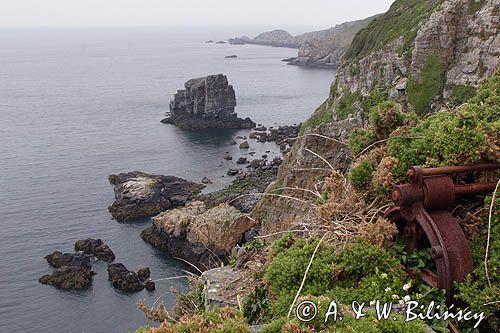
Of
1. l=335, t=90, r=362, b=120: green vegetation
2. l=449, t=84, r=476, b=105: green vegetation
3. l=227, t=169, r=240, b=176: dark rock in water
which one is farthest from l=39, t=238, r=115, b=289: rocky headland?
l=449, t=84, r=476, b=105: green vegetation

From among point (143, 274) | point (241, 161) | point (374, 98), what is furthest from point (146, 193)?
point (374, 98)

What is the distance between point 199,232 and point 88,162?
32.9 metres

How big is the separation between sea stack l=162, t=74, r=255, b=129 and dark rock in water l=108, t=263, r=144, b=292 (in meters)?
61.3

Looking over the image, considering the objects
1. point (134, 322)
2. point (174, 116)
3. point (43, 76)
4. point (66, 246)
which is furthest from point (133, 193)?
point (43, 76)

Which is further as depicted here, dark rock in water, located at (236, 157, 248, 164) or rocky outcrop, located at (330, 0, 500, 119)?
dark rock in water, located at (236, 157, 248, 164)

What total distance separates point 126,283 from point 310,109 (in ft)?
258

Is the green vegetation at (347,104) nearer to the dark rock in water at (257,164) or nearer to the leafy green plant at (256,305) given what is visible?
the dark rock in water at (257,164)

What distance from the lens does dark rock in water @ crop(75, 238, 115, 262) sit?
153 ft

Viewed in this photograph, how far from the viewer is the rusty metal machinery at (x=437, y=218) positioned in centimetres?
514

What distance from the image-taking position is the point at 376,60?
53344 mm

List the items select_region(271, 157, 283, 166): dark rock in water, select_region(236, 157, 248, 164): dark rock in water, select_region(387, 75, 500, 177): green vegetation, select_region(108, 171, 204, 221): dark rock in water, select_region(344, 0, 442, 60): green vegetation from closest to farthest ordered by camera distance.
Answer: select_region(387, 75, 500, 177): green vegetation < select_region(344, 0, 442, 60): green vegetation < select_region(108, 171, 204, 221): dark rock in water < select_region(271, 157, 283, 166): dark rock in water < select_region(236, 157, 248, 164): dark rock in water

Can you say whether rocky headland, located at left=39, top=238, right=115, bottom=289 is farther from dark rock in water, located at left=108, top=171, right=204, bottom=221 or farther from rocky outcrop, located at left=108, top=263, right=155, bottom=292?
dark rock in water, located at left=108, top=171, right=204, bottom=221

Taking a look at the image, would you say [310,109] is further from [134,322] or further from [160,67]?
[160,67]

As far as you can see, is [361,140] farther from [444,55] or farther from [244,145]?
[244,145]
